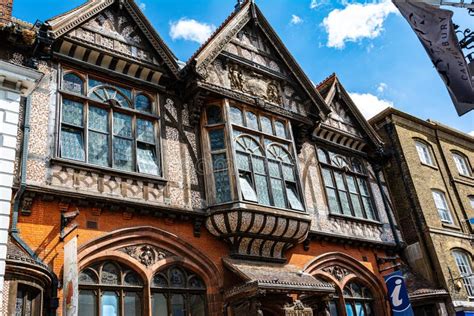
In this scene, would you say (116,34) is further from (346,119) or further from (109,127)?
(346,119)

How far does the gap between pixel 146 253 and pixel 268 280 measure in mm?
3042

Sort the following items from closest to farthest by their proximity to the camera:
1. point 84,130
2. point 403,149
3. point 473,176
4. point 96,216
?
point 96,216
point 84,130
point 403,149
point 473,176

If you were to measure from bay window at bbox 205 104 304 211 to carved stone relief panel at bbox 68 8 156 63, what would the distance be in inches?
106

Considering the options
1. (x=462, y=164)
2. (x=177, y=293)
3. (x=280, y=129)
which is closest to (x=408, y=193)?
(x=462, y=164)

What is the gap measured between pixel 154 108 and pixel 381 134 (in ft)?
37.8

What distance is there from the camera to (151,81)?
14.5 metres

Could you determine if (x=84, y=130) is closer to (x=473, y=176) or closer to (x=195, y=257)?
(x=195, y=257)

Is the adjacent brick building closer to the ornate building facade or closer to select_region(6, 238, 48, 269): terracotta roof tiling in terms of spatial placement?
the ornate building facade

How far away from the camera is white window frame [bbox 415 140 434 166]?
861 inches

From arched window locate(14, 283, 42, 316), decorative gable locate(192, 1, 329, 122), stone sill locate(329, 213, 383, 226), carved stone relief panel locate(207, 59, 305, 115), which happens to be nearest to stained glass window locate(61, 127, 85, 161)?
arched window locate(14, 283, 42, 316)

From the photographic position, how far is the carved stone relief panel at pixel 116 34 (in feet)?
44.3

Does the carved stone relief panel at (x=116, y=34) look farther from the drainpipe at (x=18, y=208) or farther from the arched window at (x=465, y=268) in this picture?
the arched window at (x=465, y=268)

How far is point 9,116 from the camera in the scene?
9680mm

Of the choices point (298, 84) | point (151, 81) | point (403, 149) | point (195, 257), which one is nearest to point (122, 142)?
point (151, 81)
